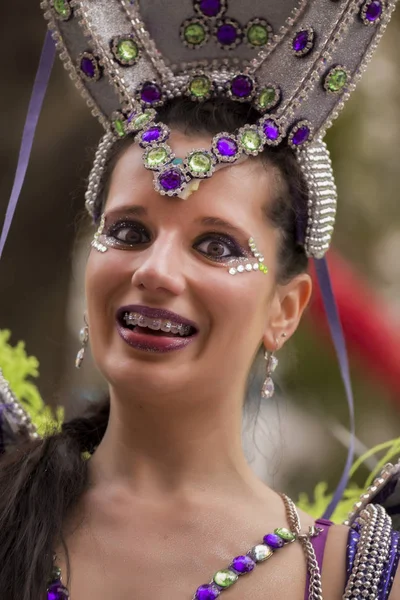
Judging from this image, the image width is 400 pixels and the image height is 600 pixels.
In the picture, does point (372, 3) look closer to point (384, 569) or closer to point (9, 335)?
point (384, 569)

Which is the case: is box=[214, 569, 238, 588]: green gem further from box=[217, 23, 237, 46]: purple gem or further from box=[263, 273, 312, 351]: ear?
box=[217, 23, 237, 46]: purple gem

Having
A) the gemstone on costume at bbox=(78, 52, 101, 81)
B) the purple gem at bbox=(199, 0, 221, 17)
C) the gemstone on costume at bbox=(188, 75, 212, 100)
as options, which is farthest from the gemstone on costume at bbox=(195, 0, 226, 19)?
the gemstone on costume at bbox=(78, 52, 101, 81)

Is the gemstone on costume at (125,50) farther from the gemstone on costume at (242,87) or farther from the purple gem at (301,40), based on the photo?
the purple gem at (301,40)

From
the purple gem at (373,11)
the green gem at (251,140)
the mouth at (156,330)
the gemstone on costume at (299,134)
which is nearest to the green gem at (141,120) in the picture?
the green gem at (251,140)

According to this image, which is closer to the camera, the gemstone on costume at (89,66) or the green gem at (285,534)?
the green gem at (285,534)

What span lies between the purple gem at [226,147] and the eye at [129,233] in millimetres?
237

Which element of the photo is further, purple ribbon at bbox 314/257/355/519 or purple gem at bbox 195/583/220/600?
purple ribbon at bbox 314/257/355/519

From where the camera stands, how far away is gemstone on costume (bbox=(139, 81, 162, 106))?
91.7 inches

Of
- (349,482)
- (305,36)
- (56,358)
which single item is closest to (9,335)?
(56,358)

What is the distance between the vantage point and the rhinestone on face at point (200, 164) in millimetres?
2156

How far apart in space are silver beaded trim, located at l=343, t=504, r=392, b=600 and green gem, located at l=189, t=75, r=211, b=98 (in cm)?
101

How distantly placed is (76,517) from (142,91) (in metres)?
0.97

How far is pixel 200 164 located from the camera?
2166 millimetres

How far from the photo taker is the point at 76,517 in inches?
86.2
